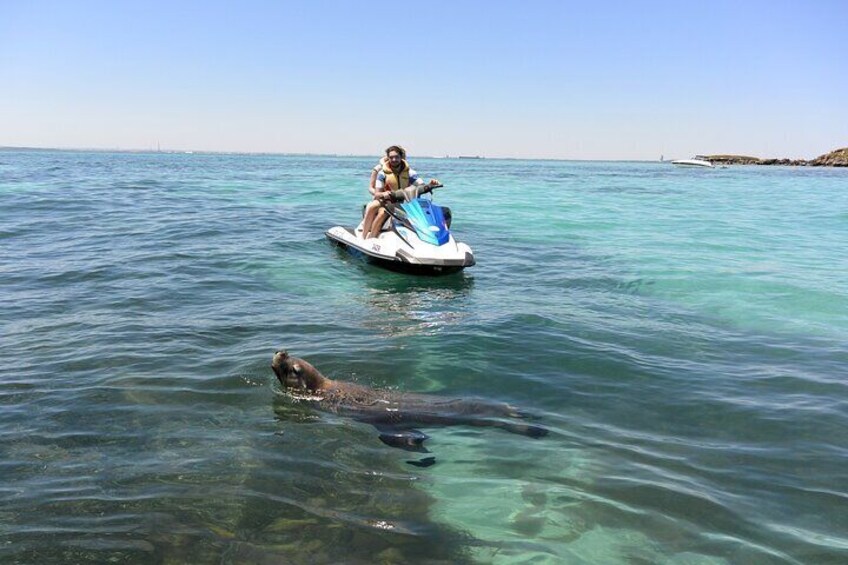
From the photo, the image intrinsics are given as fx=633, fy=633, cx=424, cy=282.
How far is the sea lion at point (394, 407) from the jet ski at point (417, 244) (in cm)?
503

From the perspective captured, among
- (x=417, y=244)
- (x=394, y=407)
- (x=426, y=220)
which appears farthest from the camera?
(x=426, y=220)

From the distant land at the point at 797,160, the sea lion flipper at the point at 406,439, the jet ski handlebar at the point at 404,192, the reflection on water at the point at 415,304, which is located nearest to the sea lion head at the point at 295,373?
the sea lion flipper at the point at 406,439

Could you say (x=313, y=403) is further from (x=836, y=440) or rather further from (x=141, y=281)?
(x=141, y=281)

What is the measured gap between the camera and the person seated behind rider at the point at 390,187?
464 inches

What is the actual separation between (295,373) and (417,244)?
18.3ft

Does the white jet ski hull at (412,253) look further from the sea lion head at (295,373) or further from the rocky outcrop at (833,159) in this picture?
the rocky outcrop at (833,159)

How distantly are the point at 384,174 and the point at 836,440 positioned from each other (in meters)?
8.80

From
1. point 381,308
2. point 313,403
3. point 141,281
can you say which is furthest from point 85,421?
point 141,281

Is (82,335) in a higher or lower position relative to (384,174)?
lower

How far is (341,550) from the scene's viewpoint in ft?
11.3

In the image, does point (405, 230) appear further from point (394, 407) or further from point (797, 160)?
point (797, 160)

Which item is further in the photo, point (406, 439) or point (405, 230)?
point (405, 230)

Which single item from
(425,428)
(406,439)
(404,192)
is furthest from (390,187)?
(406,439)

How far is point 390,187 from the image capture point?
479 inches
